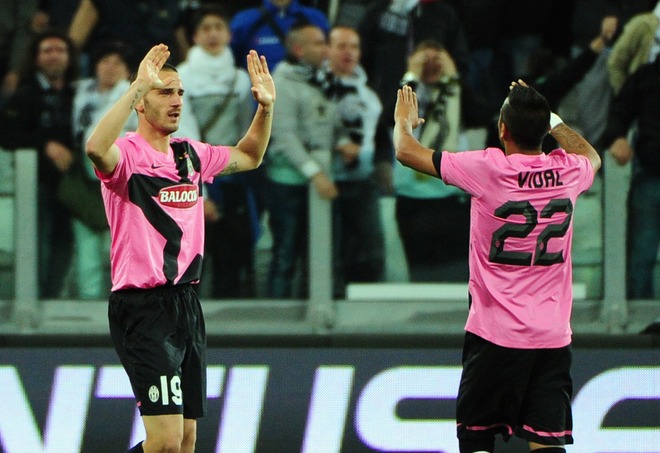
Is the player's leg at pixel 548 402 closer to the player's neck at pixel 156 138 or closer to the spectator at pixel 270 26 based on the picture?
the player's neck at pixel 156 138

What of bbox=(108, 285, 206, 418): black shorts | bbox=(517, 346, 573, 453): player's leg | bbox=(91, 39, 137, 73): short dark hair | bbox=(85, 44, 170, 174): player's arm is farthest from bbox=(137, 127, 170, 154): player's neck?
bbox=(91, 39, 137, 73): short dark hair

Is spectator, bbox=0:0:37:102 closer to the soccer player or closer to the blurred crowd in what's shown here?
the blurred crowd

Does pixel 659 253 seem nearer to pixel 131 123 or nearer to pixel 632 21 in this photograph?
pixel 632 21

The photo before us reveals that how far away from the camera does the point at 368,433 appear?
7184mm

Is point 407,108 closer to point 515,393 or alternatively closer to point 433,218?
point 515,393

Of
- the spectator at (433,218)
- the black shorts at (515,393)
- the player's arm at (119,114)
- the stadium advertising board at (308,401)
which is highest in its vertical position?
the player's arm at (119,114)

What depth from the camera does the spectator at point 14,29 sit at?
812cm

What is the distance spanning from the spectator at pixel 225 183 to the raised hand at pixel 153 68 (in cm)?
196

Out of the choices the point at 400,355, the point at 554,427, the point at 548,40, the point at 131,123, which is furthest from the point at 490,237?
Answer: the point at 548,40

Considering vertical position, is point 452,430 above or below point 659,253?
below

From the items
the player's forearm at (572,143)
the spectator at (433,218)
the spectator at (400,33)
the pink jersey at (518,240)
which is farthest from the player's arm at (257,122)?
the spectator at (400,33)

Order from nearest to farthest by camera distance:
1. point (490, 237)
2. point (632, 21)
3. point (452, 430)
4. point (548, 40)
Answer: point (490, 237), point (452, 430), point (632, 21), point (548, 40)

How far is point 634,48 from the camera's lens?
7664 mm

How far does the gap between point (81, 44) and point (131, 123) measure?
90 centimetres
